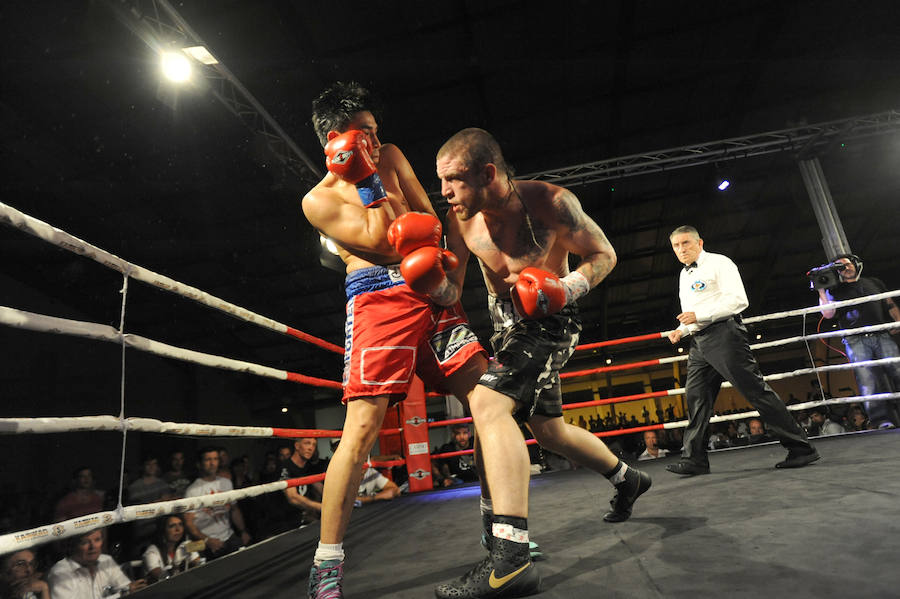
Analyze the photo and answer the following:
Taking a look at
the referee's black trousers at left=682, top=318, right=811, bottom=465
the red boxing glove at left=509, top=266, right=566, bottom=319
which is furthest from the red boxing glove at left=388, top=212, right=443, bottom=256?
the referee's black trousers at left=682, top=318, right=811, bottom=465

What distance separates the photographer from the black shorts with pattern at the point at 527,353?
1.32 metres

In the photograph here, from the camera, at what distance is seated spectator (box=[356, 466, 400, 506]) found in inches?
152

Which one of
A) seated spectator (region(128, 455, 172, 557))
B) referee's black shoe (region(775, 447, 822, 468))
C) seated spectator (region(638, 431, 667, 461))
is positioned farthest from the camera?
seated spectator (region(638, 431, 667, 461))

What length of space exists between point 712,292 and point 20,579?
11.5 ft

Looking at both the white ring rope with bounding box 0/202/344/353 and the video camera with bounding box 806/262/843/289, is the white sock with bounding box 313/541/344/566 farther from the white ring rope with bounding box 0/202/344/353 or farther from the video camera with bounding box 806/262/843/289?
the video camera with bounding box 806/262/843/289

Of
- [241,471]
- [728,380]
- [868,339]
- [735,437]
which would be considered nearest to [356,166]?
[728,380]

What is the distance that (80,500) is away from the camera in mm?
3535

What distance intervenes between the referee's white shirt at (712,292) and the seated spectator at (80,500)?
12.5 feet

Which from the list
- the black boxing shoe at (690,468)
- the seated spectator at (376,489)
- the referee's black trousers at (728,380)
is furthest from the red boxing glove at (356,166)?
the seated spectator at (376,489)

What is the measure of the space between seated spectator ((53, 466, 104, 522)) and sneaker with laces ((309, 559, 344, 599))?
3.04 meters

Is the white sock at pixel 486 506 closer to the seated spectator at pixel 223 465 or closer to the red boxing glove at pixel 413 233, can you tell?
the red boxing glove at pixel 413 233

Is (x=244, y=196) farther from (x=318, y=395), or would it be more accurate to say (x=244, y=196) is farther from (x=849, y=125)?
(x=318, y=395)

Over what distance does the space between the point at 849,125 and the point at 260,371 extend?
7.70 m

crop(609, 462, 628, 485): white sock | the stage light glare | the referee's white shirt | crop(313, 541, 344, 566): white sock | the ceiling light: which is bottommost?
crop(313, 541, 344, 566): white sock
